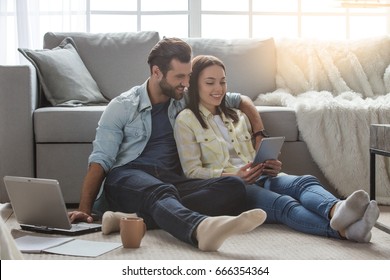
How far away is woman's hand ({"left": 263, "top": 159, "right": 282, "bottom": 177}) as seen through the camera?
2.72 metres

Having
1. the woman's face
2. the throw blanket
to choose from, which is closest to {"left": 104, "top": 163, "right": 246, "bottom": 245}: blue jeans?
the woman's face

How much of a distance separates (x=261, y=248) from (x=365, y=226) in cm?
33

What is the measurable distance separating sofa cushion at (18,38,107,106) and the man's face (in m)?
0.69

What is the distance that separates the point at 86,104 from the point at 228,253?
147 centimetres

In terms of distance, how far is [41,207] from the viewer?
253cm

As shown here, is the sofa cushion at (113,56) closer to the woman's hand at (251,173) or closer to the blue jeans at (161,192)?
the blue jeans at (161,192)

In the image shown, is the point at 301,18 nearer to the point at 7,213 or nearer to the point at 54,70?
the point at 54,70

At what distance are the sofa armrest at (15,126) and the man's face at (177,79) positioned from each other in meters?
0.69

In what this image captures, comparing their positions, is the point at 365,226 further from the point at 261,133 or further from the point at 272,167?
the point at 261,133

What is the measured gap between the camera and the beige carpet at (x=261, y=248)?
7.17 feet

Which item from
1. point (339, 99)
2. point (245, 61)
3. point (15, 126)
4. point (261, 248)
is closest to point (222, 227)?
point (261, 248)

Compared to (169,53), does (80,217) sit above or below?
below

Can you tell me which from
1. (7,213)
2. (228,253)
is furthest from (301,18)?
(228,253)

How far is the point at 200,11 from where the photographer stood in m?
4.67
